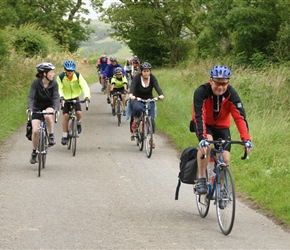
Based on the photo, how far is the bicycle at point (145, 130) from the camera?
48.2 ft

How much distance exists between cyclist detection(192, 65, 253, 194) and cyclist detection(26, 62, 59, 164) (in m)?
4.62

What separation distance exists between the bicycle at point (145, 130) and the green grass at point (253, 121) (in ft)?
2.88

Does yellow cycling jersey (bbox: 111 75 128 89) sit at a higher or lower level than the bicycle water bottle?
lower

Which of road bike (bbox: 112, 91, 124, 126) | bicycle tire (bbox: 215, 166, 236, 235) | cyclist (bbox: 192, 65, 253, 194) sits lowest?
road bike (bbox: 112, 91, 124, 126)

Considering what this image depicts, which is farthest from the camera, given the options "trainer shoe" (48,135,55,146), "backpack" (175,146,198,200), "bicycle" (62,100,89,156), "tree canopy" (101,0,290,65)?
"tree canopy" (101,0,290,65)

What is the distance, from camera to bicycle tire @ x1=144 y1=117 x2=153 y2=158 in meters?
14.6

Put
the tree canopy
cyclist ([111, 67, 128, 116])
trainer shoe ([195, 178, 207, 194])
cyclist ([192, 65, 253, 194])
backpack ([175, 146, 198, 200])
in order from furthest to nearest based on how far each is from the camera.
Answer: the tree canopy
cyclist ([111, 67, 128, 116])
backpack ([175, 146, 198, 200])
trainer shoe ([195, 178, 207, 194])
cyclist ([192, 65, 253, 194])

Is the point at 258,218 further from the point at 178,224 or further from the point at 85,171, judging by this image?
the point at 85,171

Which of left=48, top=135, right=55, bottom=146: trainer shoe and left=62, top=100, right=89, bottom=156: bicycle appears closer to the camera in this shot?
left=48, top=135, right=55, bottom=146: trainer shoe

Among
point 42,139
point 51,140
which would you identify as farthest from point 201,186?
point 51,140

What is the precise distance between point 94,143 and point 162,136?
1929 mm

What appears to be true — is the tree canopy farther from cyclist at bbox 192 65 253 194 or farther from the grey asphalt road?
cyclist at bbox 192 65 253 194

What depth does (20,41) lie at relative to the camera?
40.4m

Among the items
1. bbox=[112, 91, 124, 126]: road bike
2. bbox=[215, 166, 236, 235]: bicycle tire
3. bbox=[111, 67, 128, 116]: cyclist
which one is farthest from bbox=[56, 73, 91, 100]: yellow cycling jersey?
bbox=[215, 166, 236, 235]: bicycle tire
